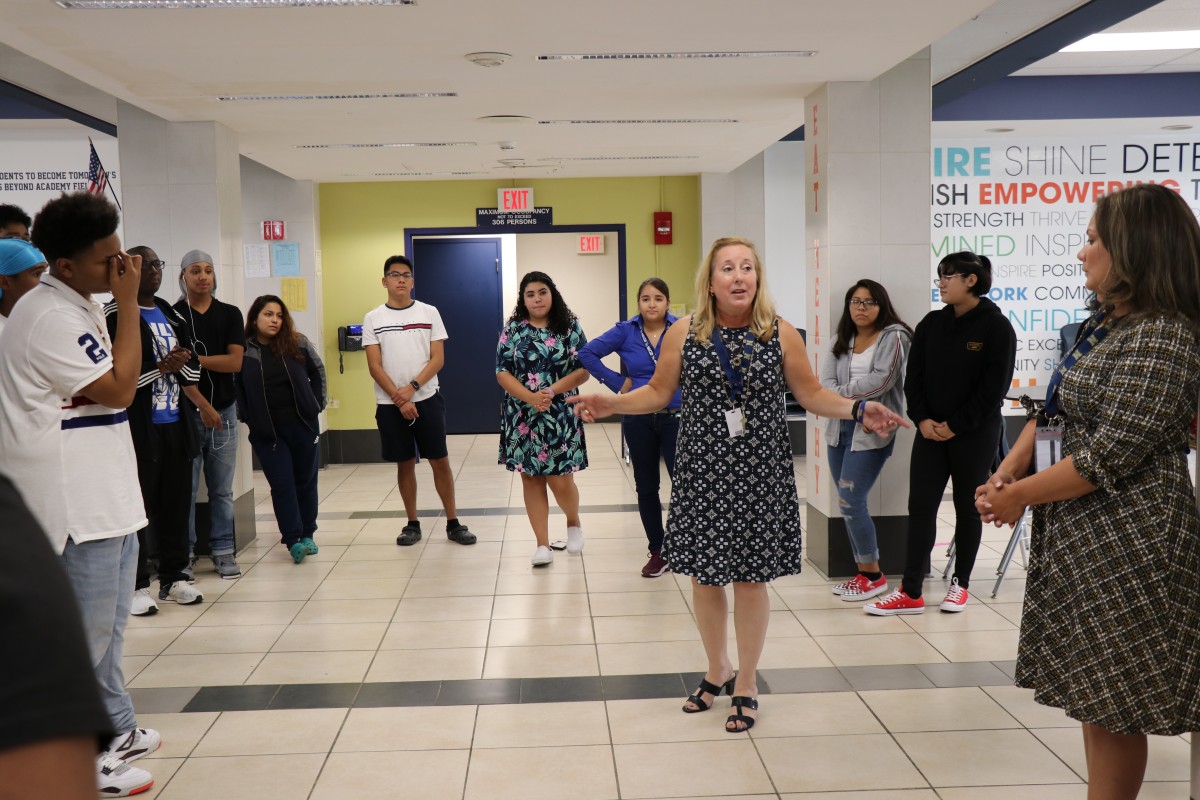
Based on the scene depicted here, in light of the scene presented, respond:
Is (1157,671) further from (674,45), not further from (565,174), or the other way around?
(565,174)

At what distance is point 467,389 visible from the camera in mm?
12102

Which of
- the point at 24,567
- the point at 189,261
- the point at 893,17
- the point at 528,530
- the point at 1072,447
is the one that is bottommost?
the point at 528,530

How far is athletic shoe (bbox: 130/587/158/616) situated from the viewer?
5.05m

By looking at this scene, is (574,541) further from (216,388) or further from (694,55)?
(694,55)

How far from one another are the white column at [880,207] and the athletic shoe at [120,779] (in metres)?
3.61

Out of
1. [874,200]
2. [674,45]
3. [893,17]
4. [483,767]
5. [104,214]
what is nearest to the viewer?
[104,214]

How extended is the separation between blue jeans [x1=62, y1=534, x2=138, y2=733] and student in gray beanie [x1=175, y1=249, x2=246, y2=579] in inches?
94.3

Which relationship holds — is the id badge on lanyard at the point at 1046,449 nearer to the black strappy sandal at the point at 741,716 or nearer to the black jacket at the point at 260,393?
the black strappy sandal at the point at 741,716

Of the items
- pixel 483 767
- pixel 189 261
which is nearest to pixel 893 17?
pixel 483 767

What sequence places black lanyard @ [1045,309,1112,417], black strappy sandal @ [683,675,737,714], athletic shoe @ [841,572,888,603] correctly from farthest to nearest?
athletic shoe @ [841,572,888,603]
black strappy sandal @ [683,675,737,714]
black lanyard @ [1045,309,1112,417]

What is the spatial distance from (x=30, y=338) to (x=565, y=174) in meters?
8.11

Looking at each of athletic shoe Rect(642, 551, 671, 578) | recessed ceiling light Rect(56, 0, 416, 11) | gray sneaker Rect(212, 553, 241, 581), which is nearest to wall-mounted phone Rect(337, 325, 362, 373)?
gray sneaker Rect(212, 553, 241, 581)

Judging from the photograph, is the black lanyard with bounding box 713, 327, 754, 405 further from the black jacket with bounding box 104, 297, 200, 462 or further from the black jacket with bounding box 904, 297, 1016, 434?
the black jacket with bounding box 104, 297, 200, 462

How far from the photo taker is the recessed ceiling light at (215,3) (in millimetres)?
3738
